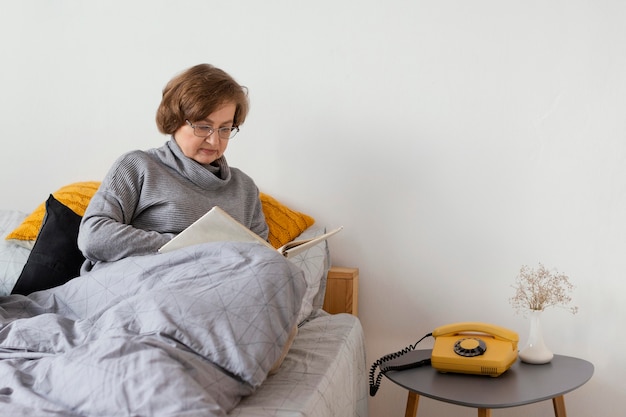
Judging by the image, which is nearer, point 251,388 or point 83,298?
point 251,388

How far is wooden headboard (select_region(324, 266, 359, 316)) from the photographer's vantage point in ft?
7.20

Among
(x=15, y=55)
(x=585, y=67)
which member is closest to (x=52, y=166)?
(x=15, y=55)

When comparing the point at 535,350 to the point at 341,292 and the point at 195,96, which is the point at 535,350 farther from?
the point at 195,96

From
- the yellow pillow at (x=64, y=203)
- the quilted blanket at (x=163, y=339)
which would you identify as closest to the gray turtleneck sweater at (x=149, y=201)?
the quilted blanket at (x=163, y=339)

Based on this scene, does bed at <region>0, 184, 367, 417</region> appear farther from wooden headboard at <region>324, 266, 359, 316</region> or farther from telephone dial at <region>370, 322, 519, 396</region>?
wooden headboard at <region>324, 266, 359, 316</region>

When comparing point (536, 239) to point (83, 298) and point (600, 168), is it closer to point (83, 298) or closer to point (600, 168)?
point (600, 168)

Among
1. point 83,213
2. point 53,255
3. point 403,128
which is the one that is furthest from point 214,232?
point 403,128

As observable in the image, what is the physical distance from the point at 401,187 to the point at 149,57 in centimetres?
92

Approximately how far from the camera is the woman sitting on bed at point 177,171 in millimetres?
1816

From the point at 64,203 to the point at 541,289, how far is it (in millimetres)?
1342

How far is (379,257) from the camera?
2.27 metres

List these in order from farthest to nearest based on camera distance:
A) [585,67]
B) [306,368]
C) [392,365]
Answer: [585,67], [392,365], [306,368]

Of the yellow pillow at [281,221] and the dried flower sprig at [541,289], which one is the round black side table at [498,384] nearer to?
the dried flower sprig at [541,289]

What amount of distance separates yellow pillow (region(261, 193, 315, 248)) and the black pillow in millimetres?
550
